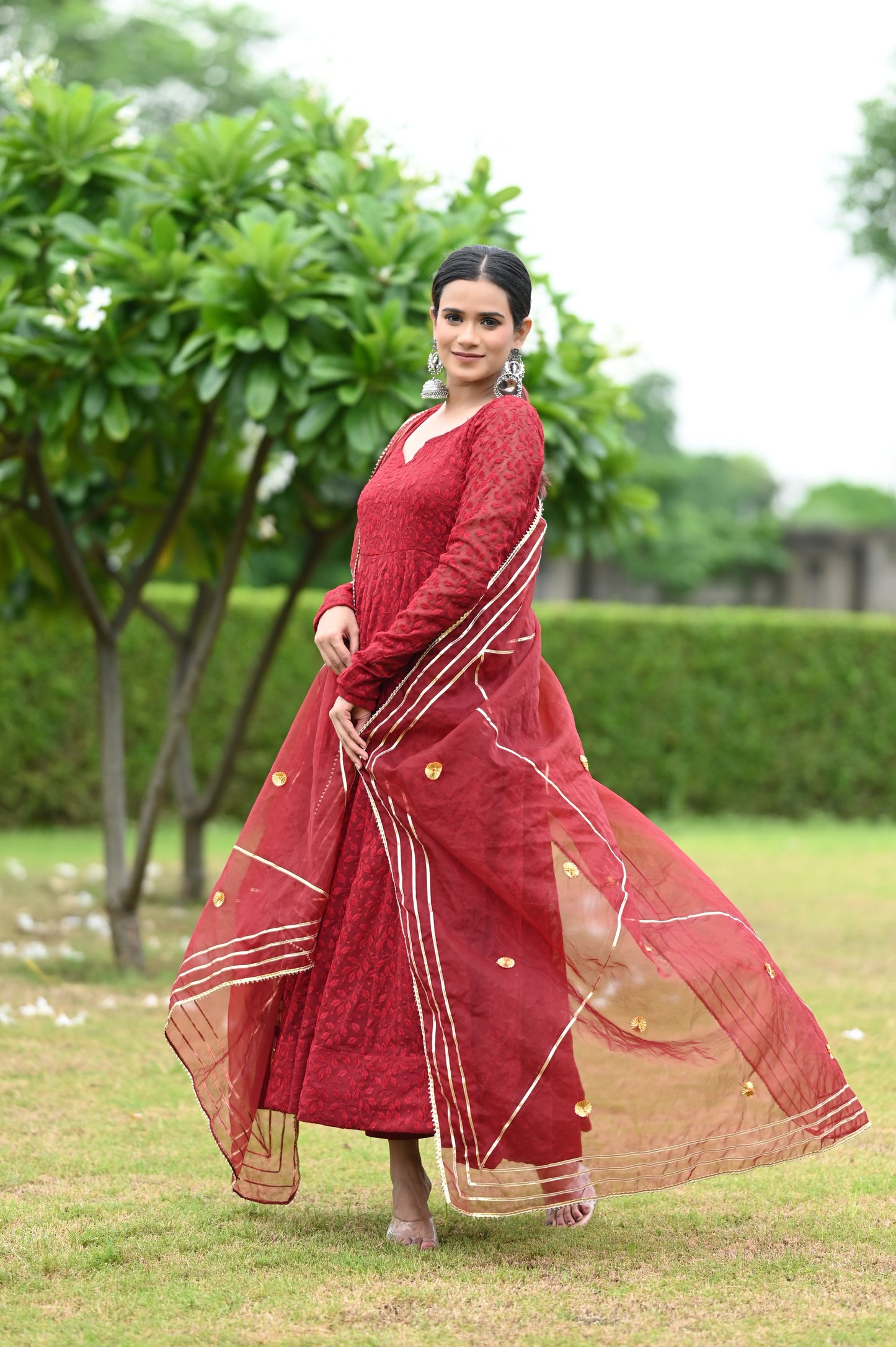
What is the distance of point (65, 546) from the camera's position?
554 centimetres

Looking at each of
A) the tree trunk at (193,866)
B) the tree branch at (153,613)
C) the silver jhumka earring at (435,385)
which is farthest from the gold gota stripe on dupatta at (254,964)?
the tree trunk at (193,866)

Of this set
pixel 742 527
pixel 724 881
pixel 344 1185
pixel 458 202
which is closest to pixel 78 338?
pixel 458 202

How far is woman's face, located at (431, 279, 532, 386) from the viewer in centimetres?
289

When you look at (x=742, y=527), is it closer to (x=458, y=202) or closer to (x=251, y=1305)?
(x=458, y=202)

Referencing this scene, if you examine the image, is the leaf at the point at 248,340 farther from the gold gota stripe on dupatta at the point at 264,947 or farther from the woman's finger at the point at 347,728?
Answer: the gold gota stripe on dupatta at the point at 264,947

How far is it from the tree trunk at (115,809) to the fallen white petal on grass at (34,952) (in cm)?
37

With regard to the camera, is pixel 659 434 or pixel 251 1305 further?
pixel 659 434

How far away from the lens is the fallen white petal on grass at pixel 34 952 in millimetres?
5941

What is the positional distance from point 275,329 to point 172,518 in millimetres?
1267

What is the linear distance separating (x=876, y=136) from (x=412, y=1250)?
869cm

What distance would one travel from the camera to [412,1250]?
282cm

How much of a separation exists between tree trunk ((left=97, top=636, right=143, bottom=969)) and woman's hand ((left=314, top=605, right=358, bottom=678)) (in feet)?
9.06

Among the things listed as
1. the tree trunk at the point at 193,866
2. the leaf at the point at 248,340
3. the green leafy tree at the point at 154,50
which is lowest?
the tree trunk at the point at 193,866

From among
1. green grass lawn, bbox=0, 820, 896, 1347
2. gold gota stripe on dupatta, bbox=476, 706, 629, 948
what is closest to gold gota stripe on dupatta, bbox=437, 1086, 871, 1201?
green grass lawn, bbox=0, 820, 896, 1347
